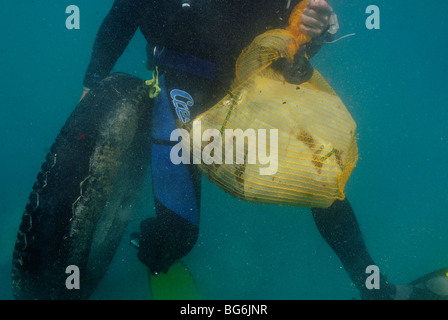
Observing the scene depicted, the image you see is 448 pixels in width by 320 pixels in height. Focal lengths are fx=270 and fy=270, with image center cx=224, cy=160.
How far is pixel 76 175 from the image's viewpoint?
6.26 ft

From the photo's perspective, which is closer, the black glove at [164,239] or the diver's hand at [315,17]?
the diver's hand at [315,17]

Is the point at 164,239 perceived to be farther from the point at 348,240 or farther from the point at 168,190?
the point at 348,240

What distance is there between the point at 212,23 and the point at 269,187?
1417 mm

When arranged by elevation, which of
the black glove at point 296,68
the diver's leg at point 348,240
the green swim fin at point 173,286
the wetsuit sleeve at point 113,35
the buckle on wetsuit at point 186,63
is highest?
the wetsuit sleeve at point 113,35

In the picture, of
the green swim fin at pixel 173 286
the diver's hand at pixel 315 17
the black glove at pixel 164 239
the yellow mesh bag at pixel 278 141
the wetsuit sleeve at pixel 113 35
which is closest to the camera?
the yellow mesh bag at pixel 278 141

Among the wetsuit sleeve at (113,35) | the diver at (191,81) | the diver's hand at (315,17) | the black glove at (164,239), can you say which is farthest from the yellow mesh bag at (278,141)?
the wetsuit sleeve at (113,35)

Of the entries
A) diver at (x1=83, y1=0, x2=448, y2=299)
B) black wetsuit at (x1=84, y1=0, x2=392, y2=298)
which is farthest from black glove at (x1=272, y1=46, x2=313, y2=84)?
black wetsuit at (x1=84, y1=0, x2=392, y2=298)

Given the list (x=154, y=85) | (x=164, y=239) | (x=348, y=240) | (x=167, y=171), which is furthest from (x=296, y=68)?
(x=164, y=239)

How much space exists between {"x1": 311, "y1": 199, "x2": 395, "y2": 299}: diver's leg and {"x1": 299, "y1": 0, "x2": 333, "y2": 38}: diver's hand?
1.36m

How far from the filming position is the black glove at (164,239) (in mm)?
2287

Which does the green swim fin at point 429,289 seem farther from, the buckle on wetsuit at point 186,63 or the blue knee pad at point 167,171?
the buckle on wetsuit at point 186,63

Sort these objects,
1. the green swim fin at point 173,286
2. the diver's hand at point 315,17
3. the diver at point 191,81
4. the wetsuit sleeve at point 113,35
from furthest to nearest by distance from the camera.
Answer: the green swim fin at point 173,286, the wetsuit sleeve at point 113,35, the diver at point 191,81, the diver's hand at point 315,17
